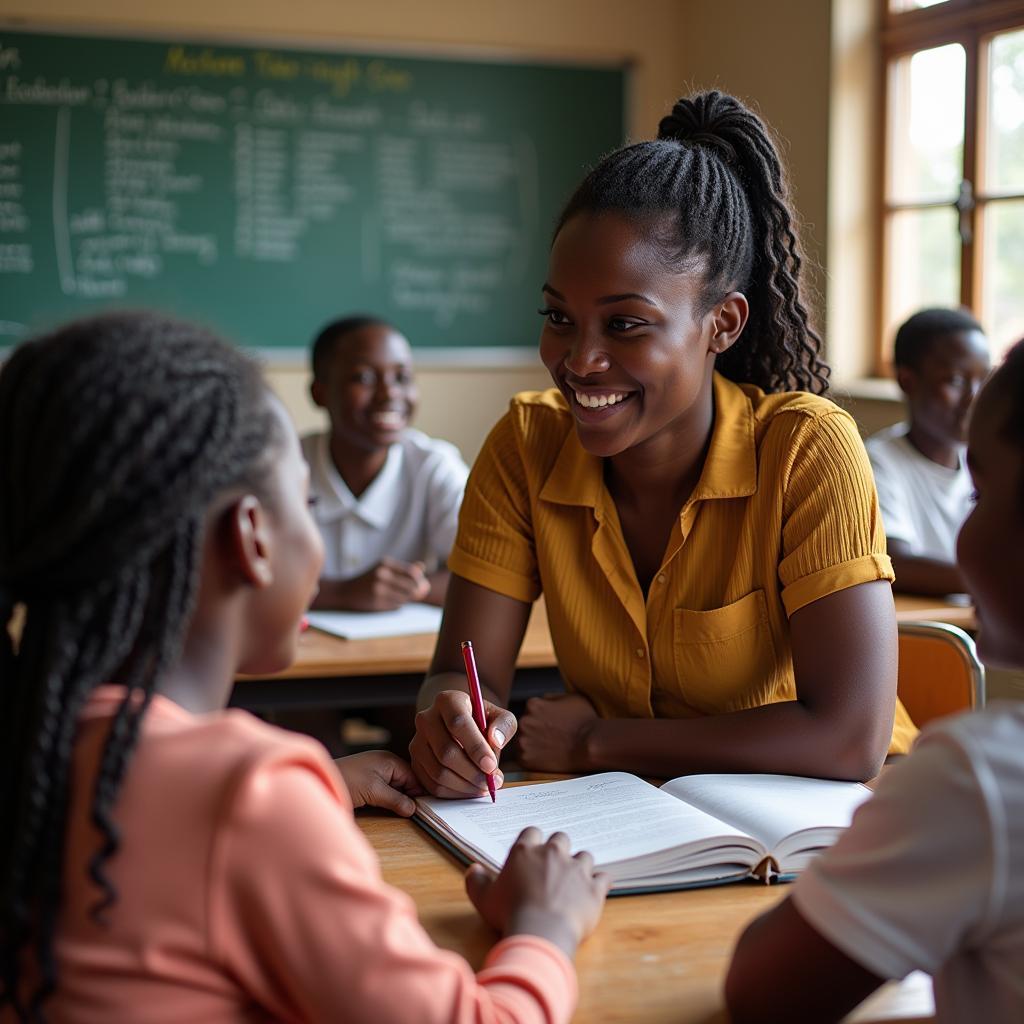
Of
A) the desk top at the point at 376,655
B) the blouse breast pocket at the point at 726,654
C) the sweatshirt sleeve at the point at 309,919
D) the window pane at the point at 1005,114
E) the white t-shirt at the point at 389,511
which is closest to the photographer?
the sweatshirt sleeve at the point at 309,919

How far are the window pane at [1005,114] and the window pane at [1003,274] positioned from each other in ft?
0.28

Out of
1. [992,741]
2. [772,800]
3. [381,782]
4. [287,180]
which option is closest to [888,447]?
[772,800]

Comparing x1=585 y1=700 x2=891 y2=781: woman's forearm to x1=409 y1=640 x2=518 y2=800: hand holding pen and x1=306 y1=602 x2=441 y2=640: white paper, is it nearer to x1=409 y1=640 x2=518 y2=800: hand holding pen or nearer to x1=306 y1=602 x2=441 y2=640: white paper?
x1=409 y1=640 x2=518 y2=800: hand holding pen

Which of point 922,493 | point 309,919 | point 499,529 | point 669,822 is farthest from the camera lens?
point 922,493

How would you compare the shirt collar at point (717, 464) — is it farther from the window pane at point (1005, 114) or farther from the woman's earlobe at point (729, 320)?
the window pane at point (1005, 114)

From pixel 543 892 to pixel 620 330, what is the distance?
2.67ft

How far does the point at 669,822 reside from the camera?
4.31ft

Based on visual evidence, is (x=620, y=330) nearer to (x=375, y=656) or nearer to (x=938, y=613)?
(x=375, y=656)

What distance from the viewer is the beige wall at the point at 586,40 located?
15.2ft

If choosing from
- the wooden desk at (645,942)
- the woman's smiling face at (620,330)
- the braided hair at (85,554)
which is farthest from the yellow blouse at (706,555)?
the braided hair at (85,554)

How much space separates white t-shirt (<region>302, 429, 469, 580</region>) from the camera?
10.9 ft

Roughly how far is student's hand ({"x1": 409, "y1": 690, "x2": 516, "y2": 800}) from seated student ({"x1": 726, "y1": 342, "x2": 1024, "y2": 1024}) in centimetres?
49

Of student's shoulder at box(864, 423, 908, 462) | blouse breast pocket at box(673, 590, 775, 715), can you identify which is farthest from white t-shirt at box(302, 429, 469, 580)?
blouse breast pocket at box(673, 590, 775, 715)

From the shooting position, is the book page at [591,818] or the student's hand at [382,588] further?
the student's hand at [382,588]
